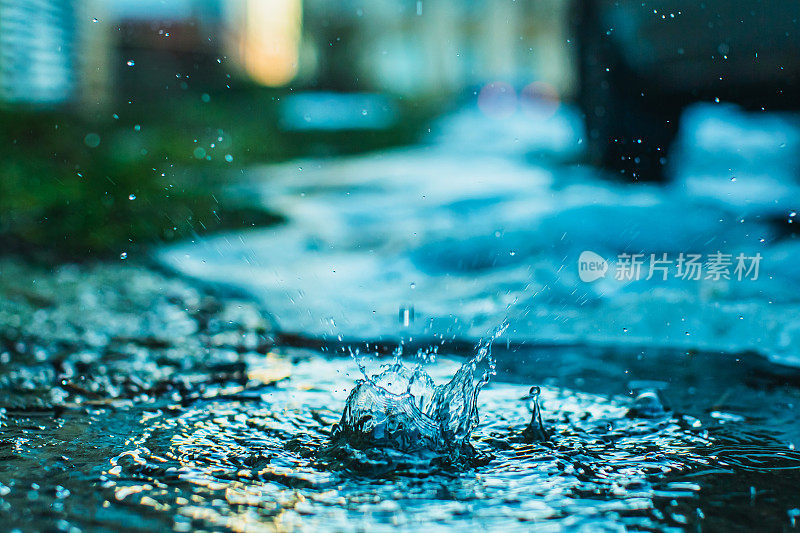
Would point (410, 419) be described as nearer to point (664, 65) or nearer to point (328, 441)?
point (328, 441)

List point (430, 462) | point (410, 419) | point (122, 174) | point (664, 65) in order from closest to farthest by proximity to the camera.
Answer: point (430, 462)
point (410, 419)
point (664, 65)
point (122, 174)

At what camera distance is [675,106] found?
5.52 metres

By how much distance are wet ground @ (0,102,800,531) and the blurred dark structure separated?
0.66 metres

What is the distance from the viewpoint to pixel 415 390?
206 cm

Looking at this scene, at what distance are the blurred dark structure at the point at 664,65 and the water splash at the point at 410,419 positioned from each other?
3034 mm

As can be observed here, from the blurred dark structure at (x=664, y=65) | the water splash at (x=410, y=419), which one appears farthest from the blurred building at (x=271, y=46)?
the water splash at (x=410, y=419)

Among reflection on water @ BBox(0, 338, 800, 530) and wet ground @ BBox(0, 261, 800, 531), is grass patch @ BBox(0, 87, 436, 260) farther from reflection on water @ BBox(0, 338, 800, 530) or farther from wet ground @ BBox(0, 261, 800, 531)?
reflection on water @ BBox(0, 338, 800, 530)

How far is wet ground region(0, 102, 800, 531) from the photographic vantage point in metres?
1.53

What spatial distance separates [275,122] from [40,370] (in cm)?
1055

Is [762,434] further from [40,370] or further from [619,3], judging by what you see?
[619,3]

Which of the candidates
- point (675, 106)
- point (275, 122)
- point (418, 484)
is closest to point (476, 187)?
point (675, 106)

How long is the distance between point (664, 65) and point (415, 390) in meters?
3.47

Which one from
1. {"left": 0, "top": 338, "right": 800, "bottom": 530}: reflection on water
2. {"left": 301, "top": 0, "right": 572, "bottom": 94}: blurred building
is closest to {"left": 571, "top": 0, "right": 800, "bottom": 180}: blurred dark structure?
{"left": 0, "top": 338, "right": 800, "bottom": 530}: reflection on water

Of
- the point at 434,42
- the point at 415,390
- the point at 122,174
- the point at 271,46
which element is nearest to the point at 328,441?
the point at 415,390
